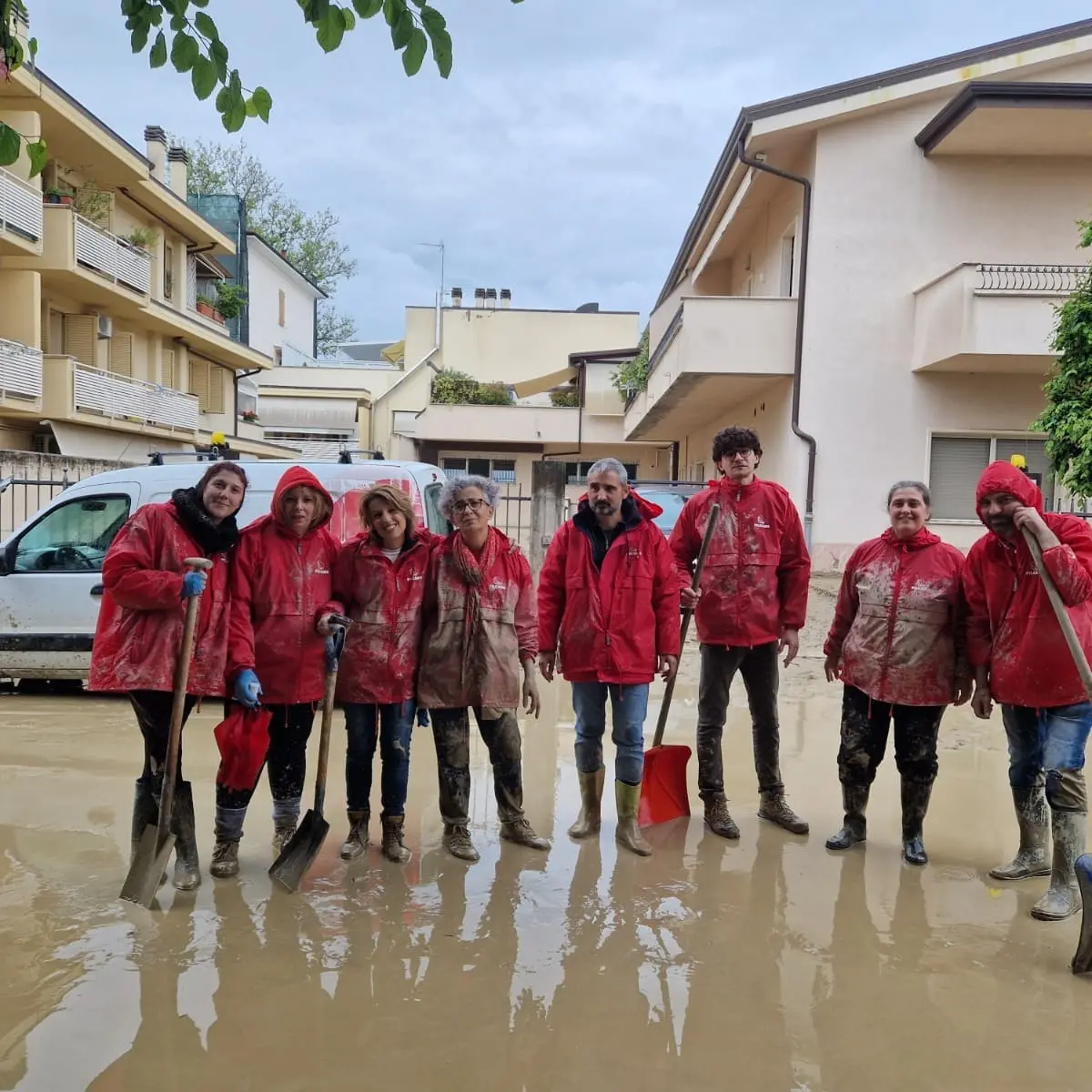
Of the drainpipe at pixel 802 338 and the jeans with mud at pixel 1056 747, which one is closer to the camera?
the jeans with mud at pixel 1056 747

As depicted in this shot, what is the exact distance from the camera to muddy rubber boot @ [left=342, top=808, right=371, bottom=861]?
4539mm

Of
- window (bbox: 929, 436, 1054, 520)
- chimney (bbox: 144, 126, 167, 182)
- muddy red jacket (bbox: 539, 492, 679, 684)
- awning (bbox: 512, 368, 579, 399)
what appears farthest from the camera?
awning (bbox: 512, 368, 579, 399)

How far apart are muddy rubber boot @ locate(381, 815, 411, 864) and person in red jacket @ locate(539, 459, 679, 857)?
0.90 metres

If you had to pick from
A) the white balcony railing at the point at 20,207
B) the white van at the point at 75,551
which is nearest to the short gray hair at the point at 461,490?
the white van at the point at 75,551

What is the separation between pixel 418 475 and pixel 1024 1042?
5990 millimetres

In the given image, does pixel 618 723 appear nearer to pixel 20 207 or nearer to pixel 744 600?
pixel 744 600

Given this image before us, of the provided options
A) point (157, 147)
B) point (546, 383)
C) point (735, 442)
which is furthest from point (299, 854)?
point (546, 383)

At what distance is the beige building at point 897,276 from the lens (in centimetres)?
1338

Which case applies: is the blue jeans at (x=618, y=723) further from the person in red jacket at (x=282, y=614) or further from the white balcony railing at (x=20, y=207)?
the white balcony railing at (x=20, y=207)

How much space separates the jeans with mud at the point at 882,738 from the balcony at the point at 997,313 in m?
9.22

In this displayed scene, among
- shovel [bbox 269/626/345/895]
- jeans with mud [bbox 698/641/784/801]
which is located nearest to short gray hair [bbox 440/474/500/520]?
shovel [bbox 269/626/345/895]

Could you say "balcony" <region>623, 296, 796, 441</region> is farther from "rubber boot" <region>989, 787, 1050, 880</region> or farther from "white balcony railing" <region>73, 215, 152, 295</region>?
"white balcony railing" <region>73, 215, 152, 295</region>

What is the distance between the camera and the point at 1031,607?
415 cm

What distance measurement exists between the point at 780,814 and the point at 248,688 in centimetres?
286
